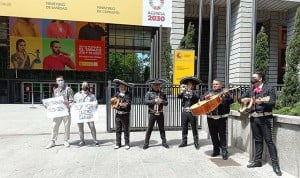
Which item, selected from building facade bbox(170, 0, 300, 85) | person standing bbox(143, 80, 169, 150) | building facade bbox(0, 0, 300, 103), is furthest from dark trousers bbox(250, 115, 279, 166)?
building facade bbox(0, 0, 300, 103)

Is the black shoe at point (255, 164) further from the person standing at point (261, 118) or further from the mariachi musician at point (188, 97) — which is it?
the mariachi musician at point (188, 97)

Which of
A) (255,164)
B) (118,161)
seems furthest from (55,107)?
(255,164)

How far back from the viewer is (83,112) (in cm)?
818

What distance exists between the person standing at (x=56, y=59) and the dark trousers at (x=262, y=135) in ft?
79.3

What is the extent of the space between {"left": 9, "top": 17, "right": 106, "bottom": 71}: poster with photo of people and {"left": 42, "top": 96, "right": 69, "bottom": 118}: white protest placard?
814 inches

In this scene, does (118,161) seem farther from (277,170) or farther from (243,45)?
(243,45)

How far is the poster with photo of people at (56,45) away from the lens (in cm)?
2682

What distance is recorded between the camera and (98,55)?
2858cm

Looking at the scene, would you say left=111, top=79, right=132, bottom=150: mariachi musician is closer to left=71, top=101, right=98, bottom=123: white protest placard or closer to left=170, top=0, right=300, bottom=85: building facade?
left=71, top=101, right=98, bottom=123: white protest placard

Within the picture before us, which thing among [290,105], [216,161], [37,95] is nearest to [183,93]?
[216,161]

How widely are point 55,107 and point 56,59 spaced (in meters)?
21.1

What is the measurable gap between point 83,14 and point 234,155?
1217cm

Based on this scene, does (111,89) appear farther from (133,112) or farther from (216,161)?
(216,161)

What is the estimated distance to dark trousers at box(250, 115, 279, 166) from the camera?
593 cm
